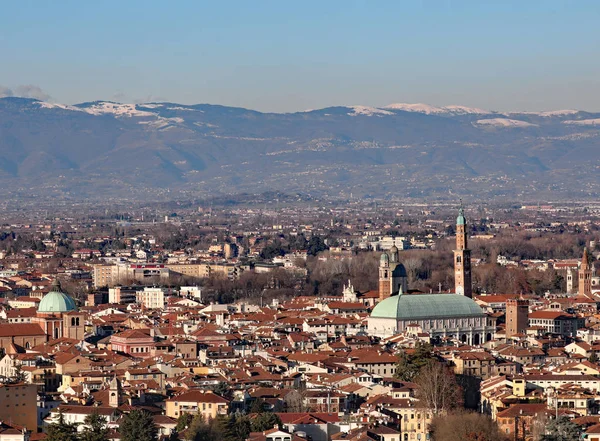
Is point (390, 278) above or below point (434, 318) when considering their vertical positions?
above

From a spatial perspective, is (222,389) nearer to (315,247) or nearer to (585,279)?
(585,279)

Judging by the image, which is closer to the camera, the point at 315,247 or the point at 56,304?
the point at 56,304

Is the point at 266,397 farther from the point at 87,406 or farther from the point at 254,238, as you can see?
the point at 254,238

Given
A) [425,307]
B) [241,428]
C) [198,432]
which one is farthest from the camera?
[425,307]

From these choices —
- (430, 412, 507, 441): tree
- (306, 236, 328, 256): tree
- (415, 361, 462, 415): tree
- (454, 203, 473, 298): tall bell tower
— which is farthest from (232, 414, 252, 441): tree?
(306, 236, 328, 256): tree

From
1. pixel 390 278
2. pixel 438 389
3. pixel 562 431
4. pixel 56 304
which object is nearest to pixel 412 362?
pixel 438 389

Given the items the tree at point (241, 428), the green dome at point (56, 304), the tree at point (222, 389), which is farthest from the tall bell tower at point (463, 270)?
the tree at point (241, 428)

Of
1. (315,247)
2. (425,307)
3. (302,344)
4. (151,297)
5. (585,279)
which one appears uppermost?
(425,307)

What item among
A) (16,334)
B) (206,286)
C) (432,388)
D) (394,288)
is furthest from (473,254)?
(432,388)
